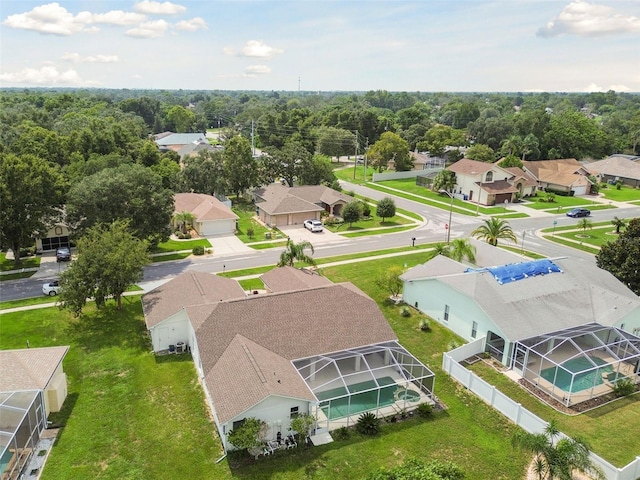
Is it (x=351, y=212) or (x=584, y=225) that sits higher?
(x=351, y=212)

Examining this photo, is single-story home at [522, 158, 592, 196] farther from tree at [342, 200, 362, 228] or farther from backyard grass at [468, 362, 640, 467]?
backyard grass at [468, 362, 640, 467]

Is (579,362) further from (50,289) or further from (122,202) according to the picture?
(122,202)

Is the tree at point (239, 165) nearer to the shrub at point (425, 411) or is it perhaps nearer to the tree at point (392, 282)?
the tree at point (392, 282)

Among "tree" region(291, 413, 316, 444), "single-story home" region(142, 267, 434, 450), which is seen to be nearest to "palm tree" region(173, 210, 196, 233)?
"single-story home" region(142, 267, 434, 450)

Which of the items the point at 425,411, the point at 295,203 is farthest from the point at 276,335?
the point at 295,203

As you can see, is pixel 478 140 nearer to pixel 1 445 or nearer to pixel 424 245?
pixel 424 245

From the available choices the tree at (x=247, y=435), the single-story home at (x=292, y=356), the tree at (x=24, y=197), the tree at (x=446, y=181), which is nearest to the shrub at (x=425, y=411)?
the single-story home at (x=292, y=356)
